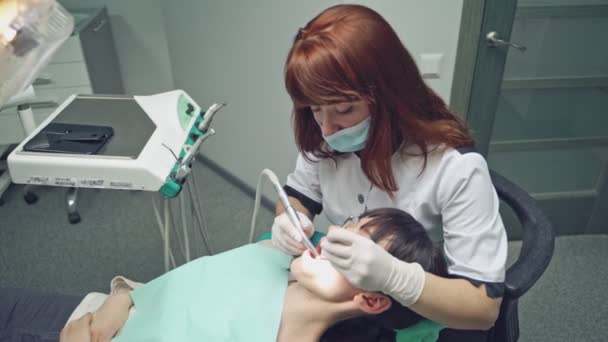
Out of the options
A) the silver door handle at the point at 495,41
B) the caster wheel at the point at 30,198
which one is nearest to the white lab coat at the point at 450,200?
the silver door handle at the point at 495,41

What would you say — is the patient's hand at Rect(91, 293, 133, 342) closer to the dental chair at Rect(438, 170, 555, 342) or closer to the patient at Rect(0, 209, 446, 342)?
the patient at Rect(0, 209, 446, 342)

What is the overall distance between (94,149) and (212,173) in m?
1.70

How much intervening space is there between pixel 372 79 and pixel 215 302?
0.64 m

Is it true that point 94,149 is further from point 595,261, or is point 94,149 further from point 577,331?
point 595,261

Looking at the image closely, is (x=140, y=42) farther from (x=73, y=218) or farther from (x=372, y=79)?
(x=372, y=79)

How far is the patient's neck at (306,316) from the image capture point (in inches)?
42.3

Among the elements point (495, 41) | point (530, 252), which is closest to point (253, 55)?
point (495, 41)

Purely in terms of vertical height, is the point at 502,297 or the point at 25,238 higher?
the point at 502,297

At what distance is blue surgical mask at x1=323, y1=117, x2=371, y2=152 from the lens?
1.05m

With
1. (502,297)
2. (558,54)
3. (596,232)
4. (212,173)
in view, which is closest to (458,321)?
(502,297)

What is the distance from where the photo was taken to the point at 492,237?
1.02 m

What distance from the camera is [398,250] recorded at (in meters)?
1.02

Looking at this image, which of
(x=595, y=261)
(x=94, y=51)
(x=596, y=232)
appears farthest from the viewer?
(x=94, y=51)

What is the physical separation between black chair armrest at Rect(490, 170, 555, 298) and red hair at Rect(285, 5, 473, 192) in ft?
0.67
